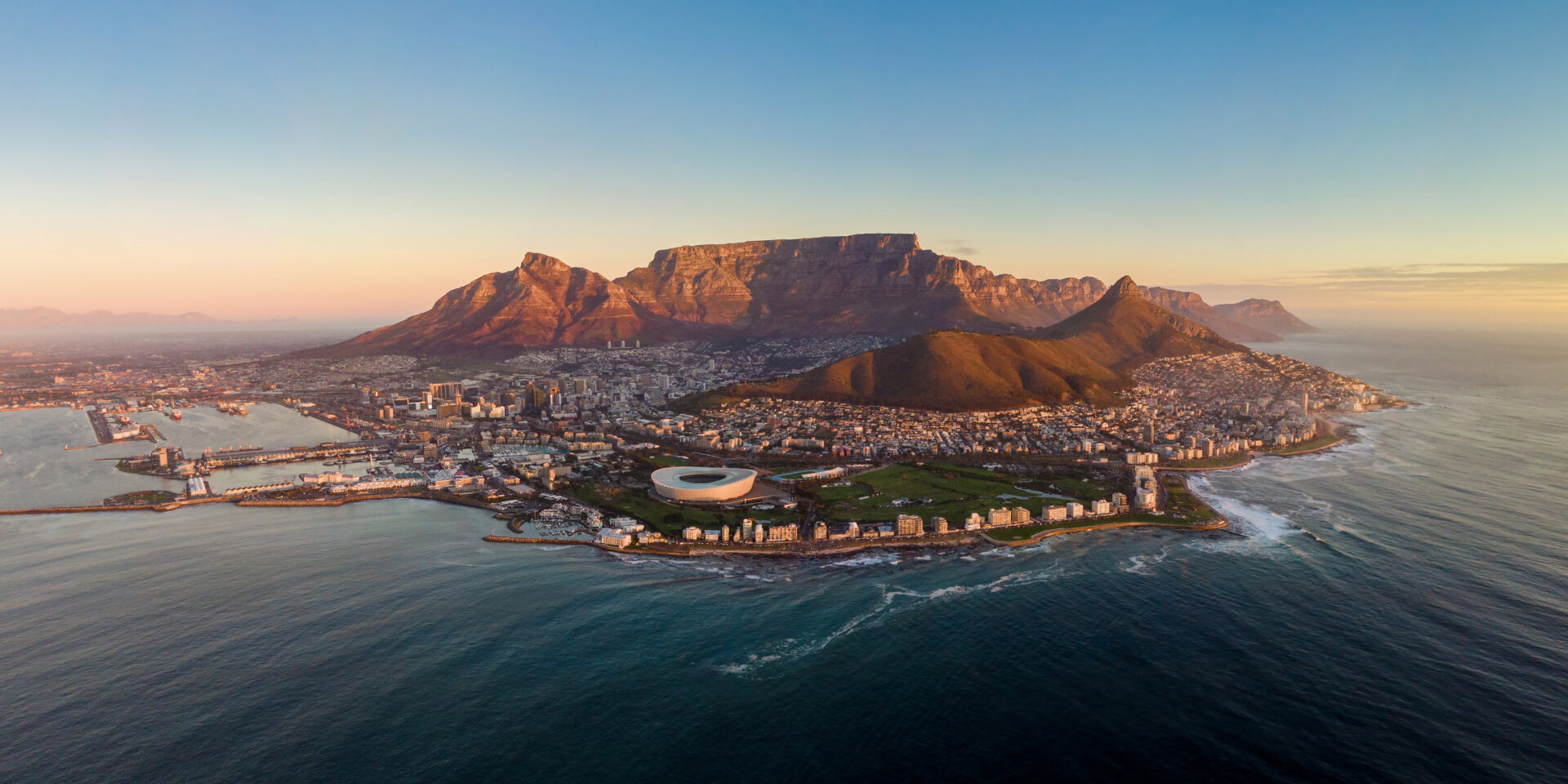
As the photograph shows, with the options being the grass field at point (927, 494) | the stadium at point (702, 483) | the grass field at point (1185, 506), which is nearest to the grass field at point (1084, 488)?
the grass field at point (927, 494)

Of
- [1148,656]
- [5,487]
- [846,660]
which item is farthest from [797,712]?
[5,487]

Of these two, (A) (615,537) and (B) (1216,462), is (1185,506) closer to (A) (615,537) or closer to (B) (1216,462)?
(B) (1216,462)

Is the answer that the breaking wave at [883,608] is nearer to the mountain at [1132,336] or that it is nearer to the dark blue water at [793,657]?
the dark blue water at [793,657]

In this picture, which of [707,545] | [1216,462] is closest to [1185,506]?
[1216,462]

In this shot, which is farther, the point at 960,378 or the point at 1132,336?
the point at 1132,336

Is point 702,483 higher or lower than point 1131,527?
higher

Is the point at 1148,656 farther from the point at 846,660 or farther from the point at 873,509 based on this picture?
the point at 873,509

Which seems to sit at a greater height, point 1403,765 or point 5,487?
point 5,487
